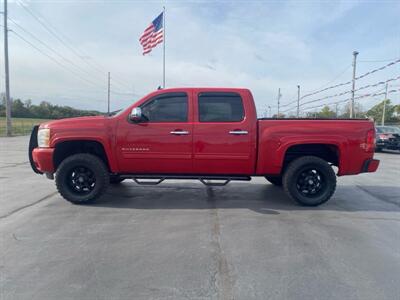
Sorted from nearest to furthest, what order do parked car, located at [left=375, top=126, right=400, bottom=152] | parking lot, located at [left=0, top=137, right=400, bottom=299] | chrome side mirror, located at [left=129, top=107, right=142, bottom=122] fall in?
parking lot, located at [left=0, top=137, right=400, bottom=299]
chrome side mirror, located at [left=129, top=107, right=142, bottom=122]
parked car, located at [left=375, top=126, right=400, bottom=152]

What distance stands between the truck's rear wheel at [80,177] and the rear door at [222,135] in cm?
169

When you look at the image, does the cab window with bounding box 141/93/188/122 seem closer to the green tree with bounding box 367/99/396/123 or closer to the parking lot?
the parking lot

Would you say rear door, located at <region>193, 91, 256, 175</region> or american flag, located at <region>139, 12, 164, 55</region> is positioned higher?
american flag, located at <region>139, 12, 164, 55</region>

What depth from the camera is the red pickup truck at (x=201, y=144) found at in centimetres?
509

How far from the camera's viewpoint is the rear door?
200 inches

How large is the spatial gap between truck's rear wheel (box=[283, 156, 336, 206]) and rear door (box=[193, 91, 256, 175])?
2.42ft

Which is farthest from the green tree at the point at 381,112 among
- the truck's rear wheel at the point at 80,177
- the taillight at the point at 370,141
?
the truck's rear wheel at the point at 80,177

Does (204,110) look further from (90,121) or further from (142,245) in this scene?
(142,245)

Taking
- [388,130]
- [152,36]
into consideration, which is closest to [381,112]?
[388,130]

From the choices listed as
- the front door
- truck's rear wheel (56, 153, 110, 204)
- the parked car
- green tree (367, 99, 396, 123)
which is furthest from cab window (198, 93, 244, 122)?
green tree (367, 99, 396, 123)

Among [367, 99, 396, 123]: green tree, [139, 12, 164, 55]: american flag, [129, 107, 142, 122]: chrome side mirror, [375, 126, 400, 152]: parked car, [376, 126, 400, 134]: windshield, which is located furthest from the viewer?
[367, 99, 396, 123]: green tree

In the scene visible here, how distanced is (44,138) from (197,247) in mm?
3436

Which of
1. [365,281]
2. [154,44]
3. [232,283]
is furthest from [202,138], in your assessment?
[154,44]

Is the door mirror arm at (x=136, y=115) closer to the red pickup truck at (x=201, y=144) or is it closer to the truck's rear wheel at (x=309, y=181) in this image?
the red pickup truck at (x=201, y=144)
